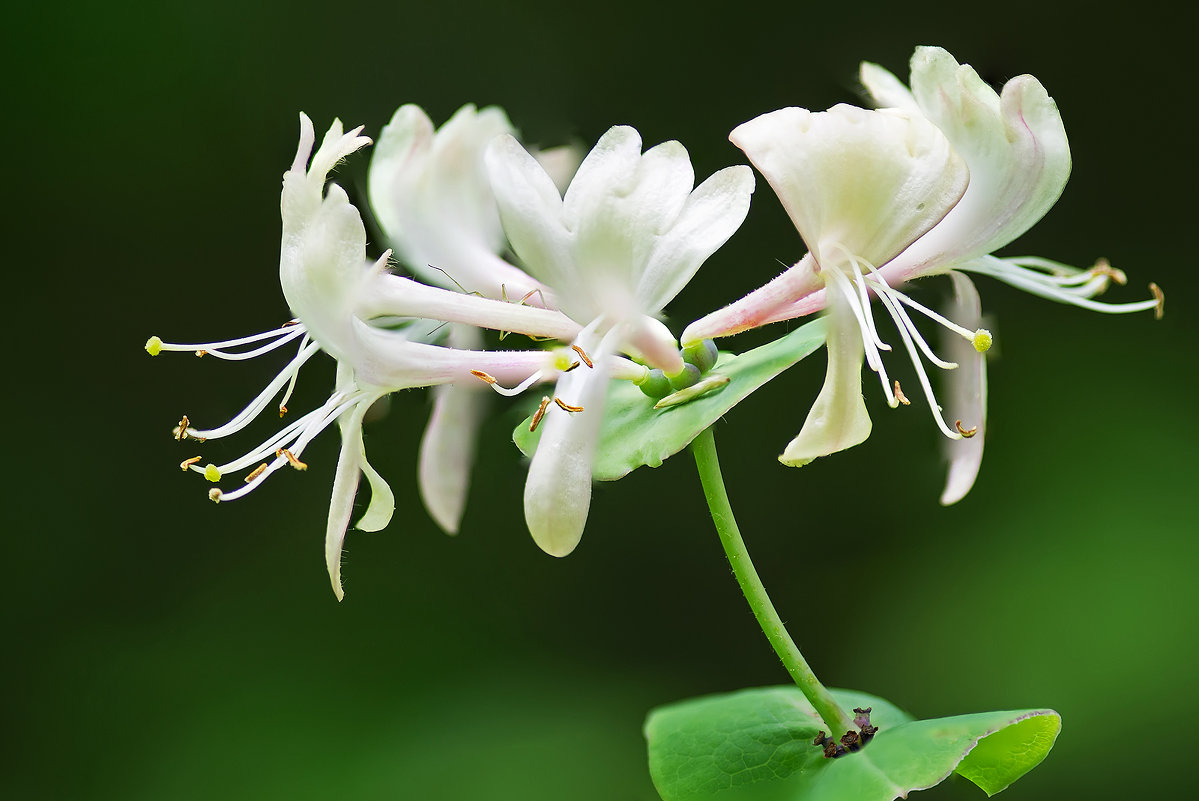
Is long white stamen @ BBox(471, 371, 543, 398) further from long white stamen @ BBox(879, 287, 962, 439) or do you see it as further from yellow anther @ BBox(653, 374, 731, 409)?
long white stamen @ BBox(879, 287, 962, 439)

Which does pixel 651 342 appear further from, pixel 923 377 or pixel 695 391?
pixel 923 377

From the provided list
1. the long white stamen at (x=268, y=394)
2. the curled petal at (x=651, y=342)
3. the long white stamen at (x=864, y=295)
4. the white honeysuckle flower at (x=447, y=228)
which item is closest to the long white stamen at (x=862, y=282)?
the long white stamen at (x=864, y=295)

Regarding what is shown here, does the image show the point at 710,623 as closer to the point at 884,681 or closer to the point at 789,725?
the point at 884,681

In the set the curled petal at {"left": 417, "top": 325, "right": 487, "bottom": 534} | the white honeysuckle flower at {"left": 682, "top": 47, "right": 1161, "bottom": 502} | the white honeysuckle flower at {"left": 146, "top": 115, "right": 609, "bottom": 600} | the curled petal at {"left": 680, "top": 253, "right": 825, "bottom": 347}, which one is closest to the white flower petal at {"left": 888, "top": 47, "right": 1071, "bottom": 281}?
the white honeysuckle flower at {"left": 682, "top": 47, "right": 1161, "bottom": 502}

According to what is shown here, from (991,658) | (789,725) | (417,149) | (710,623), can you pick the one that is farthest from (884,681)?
(417,149)

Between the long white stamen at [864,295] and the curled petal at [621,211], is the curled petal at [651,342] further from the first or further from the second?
A: the long white stamen at [864,295]

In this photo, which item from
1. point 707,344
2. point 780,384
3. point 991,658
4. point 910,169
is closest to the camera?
point 910,169
